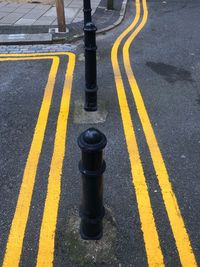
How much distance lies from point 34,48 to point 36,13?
2802 mm

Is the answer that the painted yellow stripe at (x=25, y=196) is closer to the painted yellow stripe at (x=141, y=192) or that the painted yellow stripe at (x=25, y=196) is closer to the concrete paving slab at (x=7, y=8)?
the painted yellow stripe at (x=141, y=192)

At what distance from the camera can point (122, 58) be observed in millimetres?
7809

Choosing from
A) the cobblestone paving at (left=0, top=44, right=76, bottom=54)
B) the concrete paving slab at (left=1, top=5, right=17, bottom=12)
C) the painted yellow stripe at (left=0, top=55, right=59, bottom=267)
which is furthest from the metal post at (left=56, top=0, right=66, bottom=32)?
the painted yellow stripe at (left=0, top=55, right=59, bottom=267)

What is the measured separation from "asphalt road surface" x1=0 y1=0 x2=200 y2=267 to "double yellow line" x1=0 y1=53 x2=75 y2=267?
11 millimetres

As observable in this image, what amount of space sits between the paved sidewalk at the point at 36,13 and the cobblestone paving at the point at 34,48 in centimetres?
148

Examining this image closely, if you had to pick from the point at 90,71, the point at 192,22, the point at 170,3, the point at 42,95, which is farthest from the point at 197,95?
the point at 170,3

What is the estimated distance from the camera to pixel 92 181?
3.00 meters

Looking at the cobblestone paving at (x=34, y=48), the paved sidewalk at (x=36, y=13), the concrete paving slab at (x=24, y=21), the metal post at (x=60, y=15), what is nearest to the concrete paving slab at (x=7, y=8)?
the paved sidewalk at (x=36, y=13)

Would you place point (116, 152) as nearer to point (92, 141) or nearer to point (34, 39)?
point (92, 141)

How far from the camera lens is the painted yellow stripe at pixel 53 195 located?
11.0ft

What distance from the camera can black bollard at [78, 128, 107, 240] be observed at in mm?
2785

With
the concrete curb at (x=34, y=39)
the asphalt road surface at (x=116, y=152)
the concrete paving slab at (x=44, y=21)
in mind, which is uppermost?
the concrete paving slab at (x=44, y=21)

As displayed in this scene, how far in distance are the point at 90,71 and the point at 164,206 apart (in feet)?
7.90

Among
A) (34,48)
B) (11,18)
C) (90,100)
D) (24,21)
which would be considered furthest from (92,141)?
(11,18)
